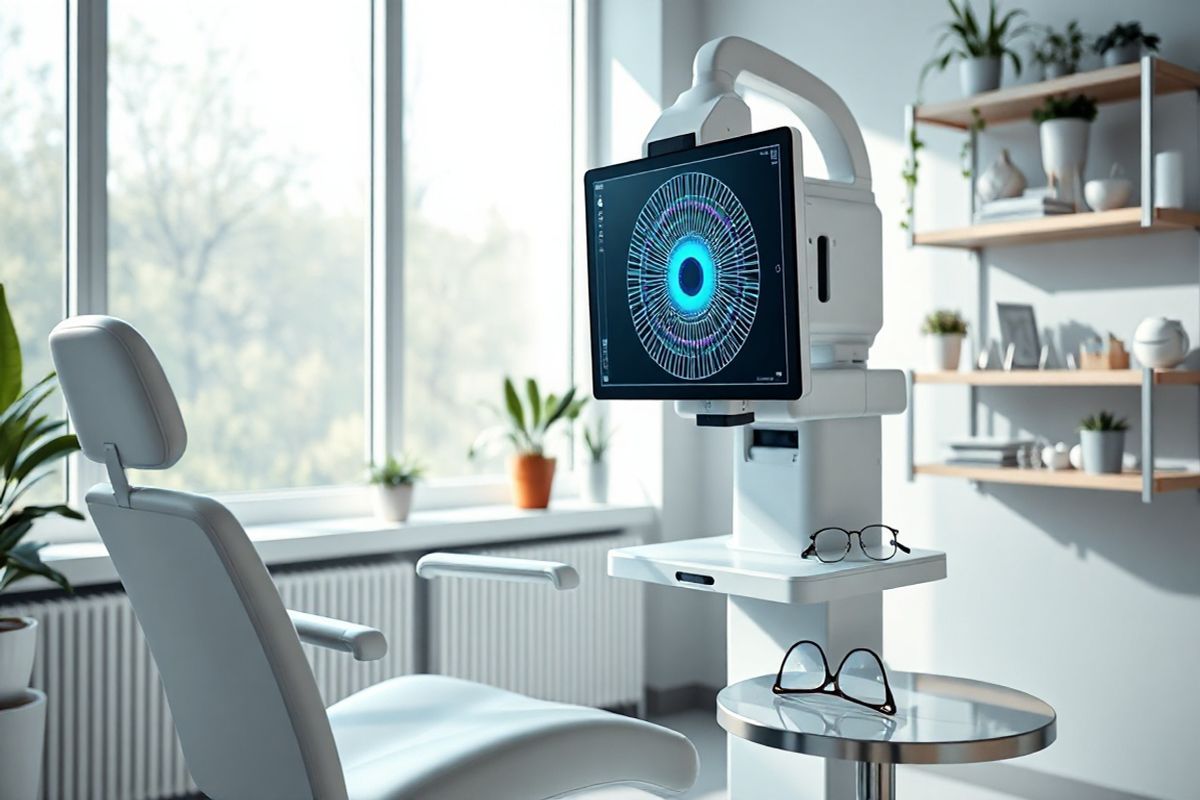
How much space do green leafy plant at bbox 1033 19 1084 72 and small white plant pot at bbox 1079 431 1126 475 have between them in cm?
91

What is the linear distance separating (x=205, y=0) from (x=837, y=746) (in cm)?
278

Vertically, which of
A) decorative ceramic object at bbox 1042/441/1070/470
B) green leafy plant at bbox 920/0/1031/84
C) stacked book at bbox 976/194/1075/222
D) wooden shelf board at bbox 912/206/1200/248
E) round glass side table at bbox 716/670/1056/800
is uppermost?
green leafy plant at bbox 920/0/1031/84

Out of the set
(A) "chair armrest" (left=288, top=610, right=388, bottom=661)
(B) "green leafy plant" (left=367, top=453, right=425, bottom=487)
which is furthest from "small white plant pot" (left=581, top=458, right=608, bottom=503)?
(A) "chair armrest" (left=288, top=610, right=388, bottom=661)

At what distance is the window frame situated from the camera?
3.04 m

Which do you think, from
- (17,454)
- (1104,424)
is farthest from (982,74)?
(17,454)

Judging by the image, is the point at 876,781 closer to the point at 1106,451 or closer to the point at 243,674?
the point at 243,674

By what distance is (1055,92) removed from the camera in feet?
9.47

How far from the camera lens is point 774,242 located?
1.80 meters

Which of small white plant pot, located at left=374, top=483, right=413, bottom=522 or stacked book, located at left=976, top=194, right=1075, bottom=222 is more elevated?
stacked book, located at left=976, top=194, right=1075, bottom=222

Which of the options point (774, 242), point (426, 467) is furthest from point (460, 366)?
point (774, 242)

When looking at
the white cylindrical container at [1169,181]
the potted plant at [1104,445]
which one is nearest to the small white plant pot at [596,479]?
the potted plant at [1104,445]

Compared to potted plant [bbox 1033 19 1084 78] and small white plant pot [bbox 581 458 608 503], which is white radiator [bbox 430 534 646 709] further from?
potted plant [bbox 1033 19 1084 78]

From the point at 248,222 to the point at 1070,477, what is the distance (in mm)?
2307

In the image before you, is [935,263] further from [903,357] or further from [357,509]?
[357,509]
